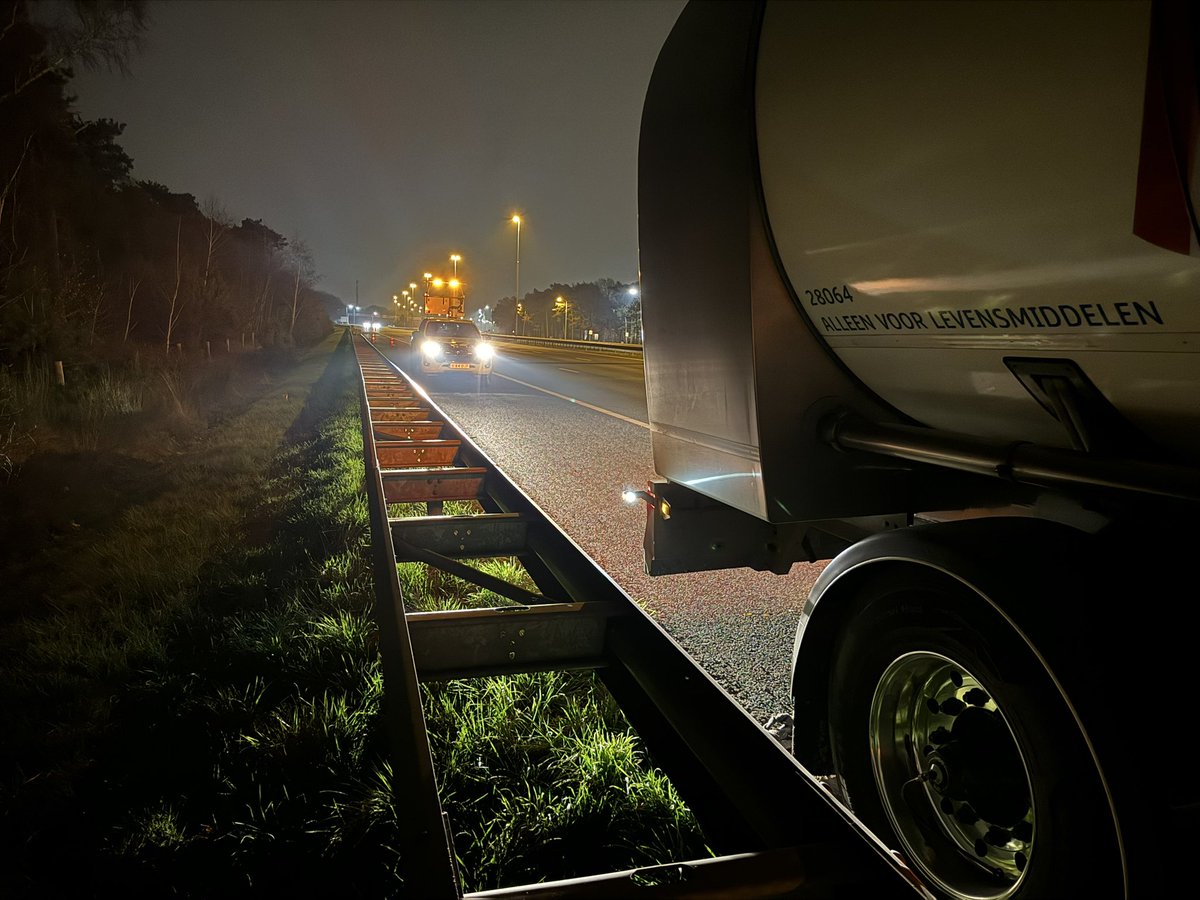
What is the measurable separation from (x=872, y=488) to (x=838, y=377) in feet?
1.48

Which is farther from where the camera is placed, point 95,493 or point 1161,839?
point 95,493

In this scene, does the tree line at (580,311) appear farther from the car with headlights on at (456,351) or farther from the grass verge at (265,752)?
the grass verge at (265,752)

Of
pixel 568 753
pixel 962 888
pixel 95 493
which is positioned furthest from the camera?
pixel 95 493

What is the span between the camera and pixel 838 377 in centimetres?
260

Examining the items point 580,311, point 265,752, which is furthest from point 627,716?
point 580,311

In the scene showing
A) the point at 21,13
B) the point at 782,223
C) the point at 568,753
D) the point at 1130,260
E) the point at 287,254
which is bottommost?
the point at 568,753

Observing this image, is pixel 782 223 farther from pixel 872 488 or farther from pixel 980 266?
pixel 872 488

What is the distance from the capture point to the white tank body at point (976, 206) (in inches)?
57.9

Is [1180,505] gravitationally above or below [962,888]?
above

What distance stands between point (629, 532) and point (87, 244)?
96.8ft

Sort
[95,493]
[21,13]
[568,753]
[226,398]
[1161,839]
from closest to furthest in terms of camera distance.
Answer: [1161,839]
[568,753]
[95,493]
[21,13]
[226,398]

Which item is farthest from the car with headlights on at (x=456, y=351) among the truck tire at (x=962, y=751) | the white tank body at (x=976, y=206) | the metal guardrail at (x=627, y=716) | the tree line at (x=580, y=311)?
the tree line at (x=580, y=311)

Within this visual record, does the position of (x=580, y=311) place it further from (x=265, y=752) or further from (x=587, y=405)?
→ (x=265, y=752)

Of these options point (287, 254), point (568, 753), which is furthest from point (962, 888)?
point (287, 254)
